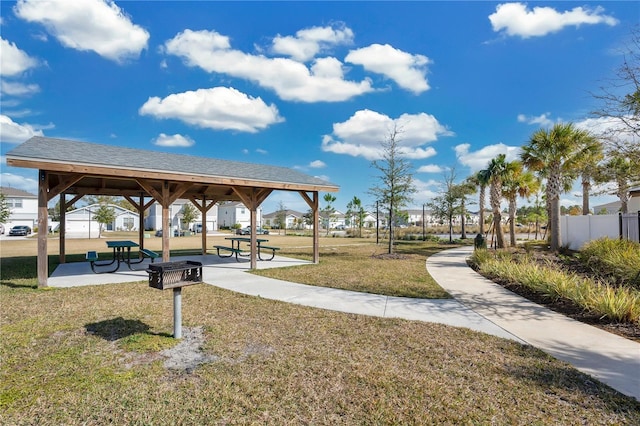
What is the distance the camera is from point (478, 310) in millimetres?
6371

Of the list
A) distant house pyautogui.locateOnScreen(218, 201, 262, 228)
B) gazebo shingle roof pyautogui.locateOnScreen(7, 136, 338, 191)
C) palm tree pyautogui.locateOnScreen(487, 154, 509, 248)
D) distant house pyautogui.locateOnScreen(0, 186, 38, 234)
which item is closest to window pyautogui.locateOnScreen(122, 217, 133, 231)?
distant house pyautogui.locateOnScreen(0, 186, 38, 234)

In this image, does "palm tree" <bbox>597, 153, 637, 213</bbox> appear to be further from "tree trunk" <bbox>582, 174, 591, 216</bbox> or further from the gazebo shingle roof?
the gazebo shingle roof

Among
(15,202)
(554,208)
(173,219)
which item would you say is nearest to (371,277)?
(554,208)

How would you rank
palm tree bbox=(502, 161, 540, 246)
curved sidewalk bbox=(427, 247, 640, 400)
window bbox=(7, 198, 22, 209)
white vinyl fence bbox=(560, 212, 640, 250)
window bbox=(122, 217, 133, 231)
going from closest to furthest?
1. curved sidewalk bbox=(427, 247, 640, 400)
2. white vinyl fence bbox=(560, 212, 640, 250)
3. palm tree bbox=(502, 161, 540, 246)
4. window bbox=(7, 198, 22, 209)
5. window bbox=(122, 217, 133, 231)

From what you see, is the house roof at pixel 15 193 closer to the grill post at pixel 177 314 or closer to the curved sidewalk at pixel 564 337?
the grill post at pixel 177 314

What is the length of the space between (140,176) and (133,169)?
0.30 metres

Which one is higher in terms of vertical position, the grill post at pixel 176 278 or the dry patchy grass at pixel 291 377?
the grill post at pixel 176 278

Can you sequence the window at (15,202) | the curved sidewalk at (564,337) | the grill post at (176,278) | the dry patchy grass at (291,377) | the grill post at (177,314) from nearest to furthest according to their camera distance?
the dry patchy grass at (291,377) < the curved sidewalk at (564,337) < the grill post at (176,278) < the grill post at (177,314) < the window at (15,202)

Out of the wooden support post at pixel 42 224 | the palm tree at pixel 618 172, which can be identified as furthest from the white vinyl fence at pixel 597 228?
the wooden support post at pixel 42 224

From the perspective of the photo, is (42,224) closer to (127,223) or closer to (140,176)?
(140,176)

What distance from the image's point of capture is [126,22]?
10.4 m

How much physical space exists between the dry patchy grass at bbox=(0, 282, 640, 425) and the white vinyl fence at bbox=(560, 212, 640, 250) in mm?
12356

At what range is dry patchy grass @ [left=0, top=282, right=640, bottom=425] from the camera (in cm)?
290

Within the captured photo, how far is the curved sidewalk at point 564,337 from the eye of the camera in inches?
143
